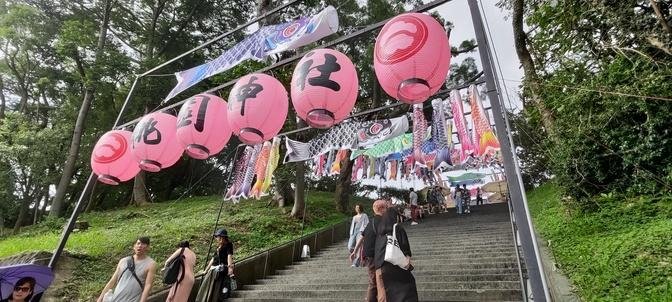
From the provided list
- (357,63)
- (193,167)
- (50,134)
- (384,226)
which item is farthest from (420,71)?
(193,167)

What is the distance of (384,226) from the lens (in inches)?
190

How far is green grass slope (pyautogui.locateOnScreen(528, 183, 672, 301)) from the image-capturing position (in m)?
4.84

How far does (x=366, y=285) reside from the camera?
7.23m

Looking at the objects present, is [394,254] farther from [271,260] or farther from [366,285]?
[271,260]

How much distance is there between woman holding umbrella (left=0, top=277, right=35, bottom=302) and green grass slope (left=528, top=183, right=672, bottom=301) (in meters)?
6.56

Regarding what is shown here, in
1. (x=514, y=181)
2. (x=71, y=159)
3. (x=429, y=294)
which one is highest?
(x=71, y=159)

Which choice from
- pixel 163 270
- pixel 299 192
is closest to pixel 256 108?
pixel 163 270

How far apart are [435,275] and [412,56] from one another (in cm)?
485

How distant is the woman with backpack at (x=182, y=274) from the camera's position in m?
5.10

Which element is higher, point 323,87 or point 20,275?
point 323,87

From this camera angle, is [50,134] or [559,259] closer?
[559,259]

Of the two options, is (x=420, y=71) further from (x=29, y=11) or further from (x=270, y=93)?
(x=29, y=11)

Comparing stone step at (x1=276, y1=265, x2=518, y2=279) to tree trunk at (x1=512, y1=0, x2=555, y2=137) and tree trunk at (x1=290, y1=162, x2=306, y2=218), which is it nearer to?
tree trunk at (x1=512, y1=0, x2=555, y2=137)

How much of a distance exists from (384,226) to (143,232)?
1224 cm
